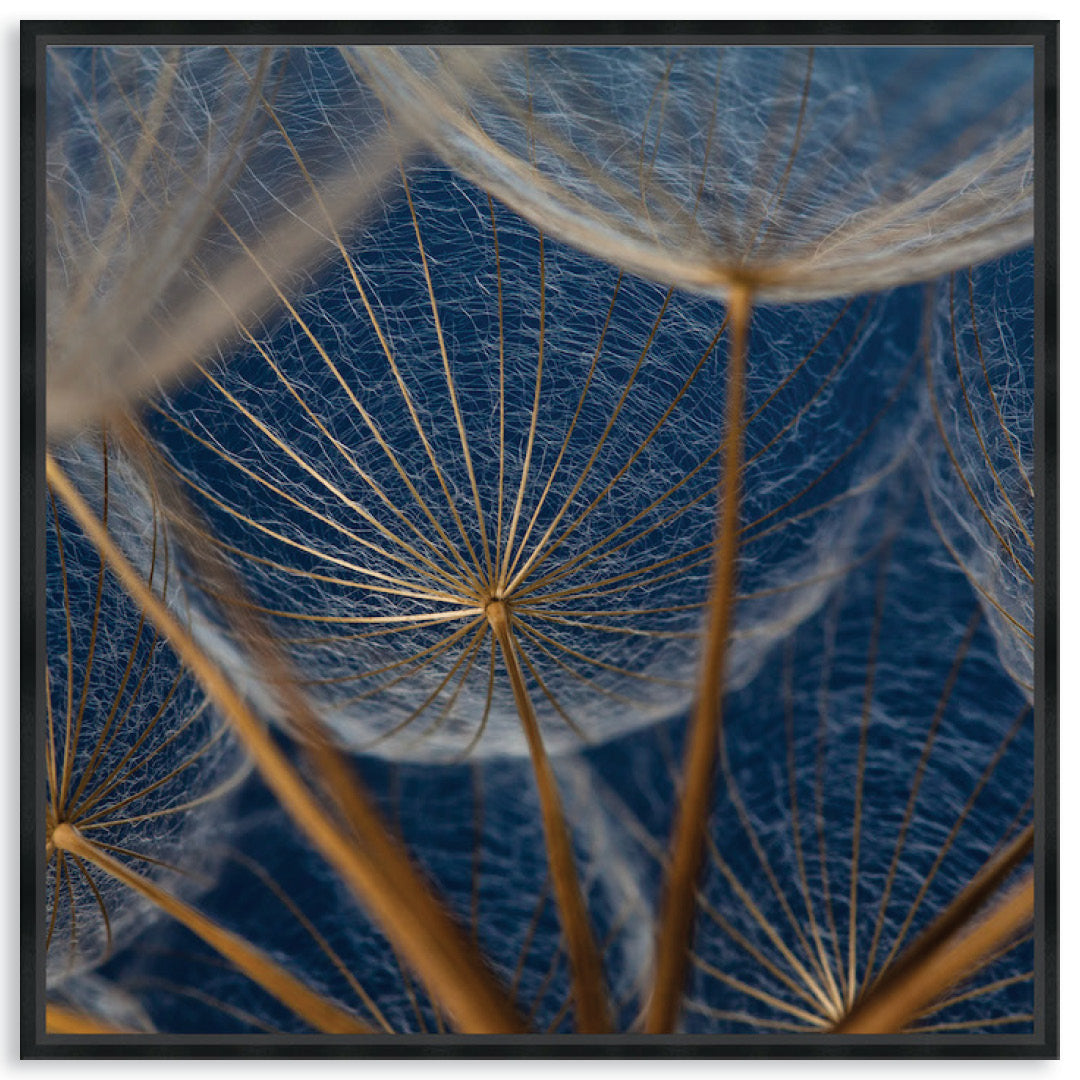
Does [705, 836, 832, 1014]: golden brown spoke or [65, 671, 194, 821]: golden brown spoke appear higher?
[65, 671, 194, 821]: golden brown spoke

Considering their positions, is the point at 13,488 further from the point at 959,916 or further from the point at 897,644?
the point at 959,916

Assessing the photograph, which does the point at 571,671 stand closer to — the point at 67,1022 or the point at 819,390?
the point at 819,390

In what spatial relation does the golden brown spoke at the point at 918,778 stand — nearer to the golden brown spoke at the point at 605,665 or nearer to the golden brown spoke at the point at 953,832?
the golden brown spoke at the point at 953,832

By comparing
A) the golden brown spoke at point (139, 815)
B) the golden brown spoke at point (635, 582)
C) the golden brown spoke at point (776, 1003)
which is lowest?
the golden brown spoke at point (776, 1003)

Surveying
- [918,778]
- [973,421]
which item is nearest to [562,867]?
[918,778]

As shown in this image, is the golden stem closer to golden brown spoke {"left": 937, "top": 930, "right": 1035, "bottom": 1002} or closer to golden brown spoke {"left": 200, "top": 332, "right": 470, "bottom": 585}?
golden brown spoke {"left": 200, "top": 332, "right": 470, "bottom": 585}

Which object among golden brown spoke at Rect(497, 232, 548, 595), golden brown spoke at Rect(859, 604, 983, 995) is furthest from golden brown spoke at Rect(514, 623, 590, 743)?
golden brown spoke at Rect(859, 604, 983, 995)

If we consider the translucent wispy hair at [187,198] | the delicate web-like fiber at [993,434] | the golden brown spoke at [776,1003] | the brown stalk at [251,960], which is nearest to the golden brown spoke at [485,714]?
the brown stalk at [251,960]
